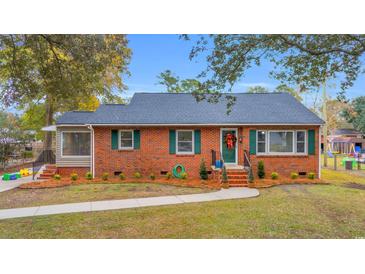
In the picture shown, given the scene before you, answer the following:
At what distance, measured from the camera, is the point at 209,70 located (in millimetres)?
5465

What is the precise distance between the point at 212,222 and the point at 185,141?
15.1 ft

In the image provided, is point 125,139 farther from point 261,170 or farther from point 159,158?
point 261,170

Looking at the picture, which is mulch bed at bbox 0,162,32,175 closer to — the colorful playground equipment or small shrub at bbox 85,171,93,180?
the colorful playground equipment

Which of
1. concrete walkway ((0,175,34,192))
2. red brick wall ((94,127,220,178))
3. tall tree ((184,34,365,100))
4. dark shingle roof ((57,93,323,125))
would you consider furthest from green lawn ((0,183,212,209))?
tall tree ((184,34,365,100))

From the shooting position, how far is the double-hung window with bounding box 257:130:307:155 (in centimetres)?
860

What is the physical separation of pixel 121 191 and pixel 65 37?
3979 millimetres

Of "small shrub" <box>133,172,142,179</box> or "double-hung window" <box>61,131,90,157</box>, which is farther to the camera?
"double-hung window" <box>61,131,90,157</box>

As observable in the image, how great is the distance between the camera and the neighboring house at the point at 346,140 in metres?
21.2

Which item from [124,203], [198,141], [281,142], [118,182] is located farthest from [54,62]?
[281,142]

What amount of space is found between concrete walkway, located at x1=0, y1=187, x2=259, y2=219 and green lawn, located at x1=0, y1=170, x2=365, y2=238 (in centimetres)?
31

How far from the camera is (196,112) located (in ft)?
28.8

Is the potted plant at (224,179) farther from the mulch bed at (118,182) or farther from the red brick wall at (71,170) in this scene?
the red brick wall at (71,170)

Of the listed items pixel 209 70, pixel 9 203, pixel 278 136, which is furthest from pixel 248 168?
pixel 9 203

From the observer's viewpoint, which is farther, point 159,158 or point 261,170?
point 159,158
